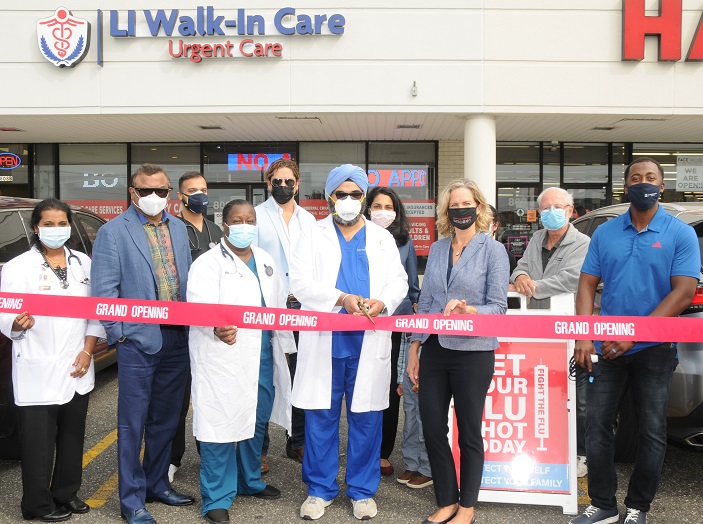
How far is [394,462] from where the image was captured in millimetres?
4664

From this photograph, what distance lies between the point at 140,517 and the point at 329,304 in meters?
1.60

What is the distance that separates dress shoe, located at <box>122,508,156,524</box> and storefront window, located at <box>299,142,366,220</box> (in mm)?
10203

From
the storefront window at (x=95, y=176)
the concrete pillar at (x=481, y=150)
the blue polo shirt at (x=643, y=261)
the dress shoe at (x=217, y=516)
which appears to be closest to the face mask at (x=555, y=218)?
the blue polo shirt at (x=643, y=261)

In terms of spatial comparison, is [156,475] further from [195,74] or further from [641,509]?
[195,74]

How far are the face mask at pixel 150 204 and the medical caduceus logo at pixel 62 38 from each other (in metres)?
8.68

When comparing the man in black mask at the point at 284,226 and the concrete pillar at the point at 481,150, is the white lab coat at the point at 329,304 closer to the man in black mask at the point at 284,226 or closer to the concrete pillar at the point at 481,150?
the man in black mask at the point at 284,226

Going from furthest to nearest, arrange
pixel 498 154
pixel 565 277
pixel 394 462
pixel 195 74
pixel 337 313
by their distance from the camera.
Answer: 1. pixel 498 154
2. pixel 195 74
3. pixel 394 462
4. pixel 565 277
5. pixel 337 313

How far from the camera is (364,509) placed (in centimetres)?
373

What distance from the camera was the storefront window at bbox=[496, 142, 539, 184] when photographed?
541 inches

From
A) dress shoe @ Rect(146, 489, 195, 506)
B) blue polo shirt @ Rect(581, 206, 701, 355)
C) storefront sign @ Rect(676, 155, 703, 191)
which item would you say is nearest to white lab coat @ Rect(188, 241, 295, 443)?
dress shoe @ Rect(146, 489, 195, 506)

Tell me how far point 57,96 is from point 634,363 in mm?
10830

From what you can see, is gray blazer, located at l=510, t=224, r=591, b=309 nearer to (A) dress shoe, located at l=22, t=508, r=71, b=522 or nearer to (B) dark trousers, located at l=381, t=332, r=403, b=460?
(B) dark trousers, located at l=381, t=332, r=403, b=460

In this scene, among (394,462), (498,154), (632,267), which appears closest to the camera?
(632,267)

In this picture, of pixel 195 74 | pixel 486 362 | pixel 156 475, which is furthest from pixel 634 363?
pixel 195 74
